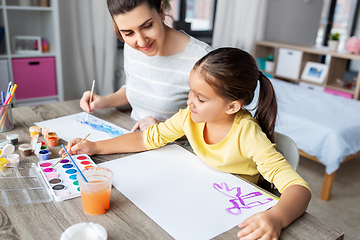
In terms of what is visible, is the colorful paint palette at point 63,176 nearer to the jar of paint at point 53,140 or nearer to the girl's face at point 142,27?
the jar of paint at point 53,140

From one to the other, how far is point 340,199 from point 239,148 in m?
1.40

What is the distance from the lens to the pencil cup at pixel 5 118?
3.35 feet

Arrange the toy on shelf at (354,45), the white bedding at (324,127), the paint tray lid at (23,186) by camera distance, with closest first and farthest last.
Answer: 1. the paint tray lid at (23,186)
2. the white bedding at (324,127)
3. the toy on shelf at (354,45)

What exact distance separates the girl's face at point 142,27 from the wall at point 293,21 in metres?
3.12

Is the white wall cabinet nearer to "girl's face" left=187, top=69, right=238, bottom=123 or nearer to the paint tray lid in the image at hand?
"girl's face" left=187, top=69, right=238, bottom=123

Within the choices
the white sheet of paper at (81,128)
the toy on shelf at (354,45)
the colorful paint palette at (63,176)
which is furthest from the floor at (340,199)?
the colorful paint palette at (63,176)

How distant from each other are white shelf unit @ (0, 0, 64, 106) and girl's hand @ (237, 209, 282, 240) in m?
2.16

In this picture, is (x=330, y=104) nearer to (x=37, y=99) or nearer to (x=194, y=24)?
(x=194, y=24)

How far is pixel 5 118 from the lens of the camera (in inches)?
40.4

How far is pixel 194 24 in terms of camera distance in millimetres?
3527

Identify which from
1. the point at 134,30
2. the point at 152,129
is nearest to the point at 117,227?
the point at 152,129

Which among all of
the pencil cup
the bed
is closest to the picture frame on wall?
the bed

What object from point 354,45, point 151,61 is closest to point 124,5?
point 151,61

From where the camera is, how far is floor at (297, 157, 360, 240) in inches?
66.1
